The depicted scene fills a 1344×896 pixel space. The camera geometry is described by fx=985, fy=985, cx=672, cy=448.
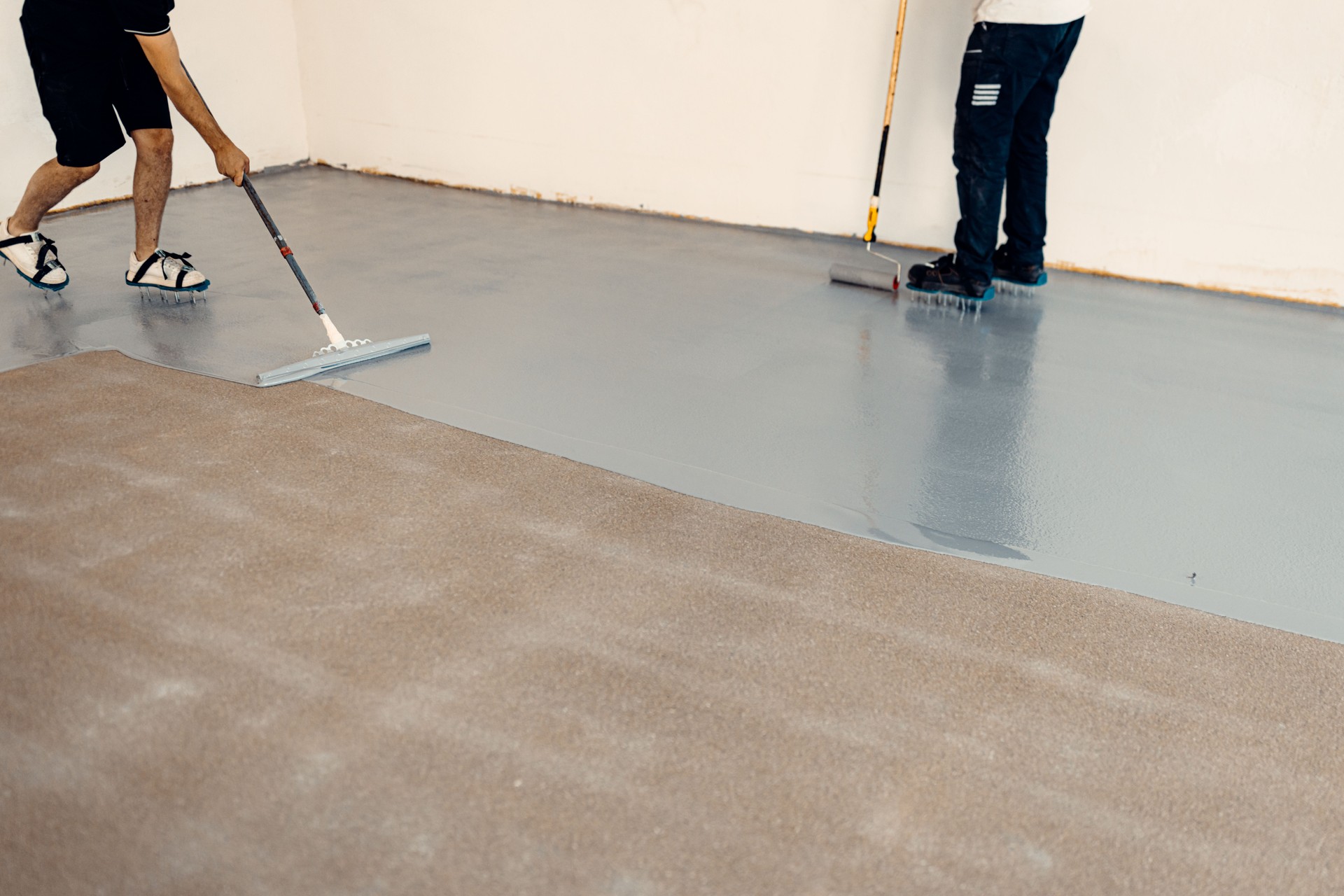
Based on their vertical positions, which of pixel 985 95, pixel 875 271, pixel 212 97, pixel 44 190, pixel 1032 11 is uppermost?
pixel 1032 11

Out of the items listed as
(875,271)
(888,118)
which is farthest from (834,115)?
(875,271)

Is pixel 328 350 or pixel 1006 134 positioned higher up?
pixel 1006 134

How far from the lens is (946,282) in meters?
3.38

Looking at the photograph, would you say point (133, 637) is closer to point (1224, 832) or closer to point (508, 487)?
point (508, 487)

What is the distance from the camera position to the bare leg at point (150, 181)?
3178mm

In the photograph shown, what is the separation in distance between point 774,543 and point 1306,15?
2.74m

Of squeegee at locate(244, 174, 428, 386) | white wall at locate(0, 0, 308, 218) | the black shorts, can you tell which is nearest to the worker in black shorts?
the black shorts

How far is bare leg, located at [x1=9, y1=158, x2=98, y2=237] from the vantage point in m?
3.16

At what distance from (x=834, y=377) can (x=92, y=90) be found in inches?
96.2

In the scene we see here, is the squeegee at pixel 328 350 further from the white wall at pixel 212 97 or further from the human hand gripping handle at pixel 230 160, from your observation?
the white wall at pixel 212 97

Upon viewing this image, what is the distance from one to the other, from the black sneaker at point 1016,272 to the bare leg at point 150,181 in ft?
9.36

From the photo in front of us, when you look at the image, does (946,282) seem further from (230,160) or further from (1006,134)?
(230,160)

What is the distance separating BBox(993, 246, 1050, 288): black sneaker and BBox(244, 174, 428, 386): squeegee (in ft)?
6.75

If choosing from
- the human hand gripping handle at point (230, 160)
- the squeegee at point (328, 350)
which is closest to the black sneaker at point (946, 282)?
the squeegee at point (328, 350)
